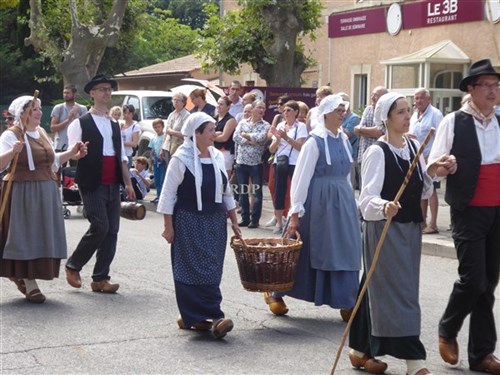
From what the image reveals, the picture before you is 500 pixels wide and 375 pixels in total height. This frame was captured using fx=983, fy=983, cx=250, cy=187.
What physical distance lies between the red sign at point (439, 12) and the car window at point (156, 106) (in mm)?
6231

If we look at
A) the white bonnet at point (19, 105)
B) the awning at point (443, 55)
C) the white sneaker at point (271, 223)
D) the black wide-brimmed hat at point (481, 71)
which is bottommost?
the white sneaker at point (271, 223)

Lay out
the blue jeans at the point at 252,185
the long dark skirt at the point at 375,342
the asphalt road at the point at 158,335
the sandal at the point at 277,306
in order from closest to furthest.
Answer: the long dark skirt at the point at 375,342, the asphalt road at the point at 158,335, the sandal at the point at 277,306, the blue jeans at the point at 252,185

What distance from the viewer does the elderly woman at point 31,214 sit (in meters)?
8.67

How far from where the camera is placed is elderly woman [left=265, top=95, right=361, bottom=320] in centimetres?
788

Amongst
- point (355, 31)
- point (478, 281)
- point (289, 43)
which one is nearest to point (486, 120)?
point (478, 281)

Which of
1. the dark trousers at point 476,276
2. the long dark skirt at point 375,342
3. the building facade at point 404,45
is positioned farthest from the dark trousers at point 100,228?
the building facade at point 404,45

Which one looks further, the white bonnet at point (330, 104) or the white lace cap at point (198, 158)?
the white bonnet at point (330, 104)

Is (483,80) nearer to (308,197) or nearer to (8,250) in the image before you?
(308,197)

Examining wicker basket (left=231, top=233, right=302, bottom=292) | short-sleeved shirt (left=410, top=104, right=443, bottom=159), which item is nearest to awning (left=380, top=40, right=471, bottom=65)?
short-sleeved shirt (left=410, top=104, right=443, bottom=159)

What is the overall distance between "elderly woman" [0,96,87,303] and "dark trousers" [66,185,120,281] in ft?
1.29

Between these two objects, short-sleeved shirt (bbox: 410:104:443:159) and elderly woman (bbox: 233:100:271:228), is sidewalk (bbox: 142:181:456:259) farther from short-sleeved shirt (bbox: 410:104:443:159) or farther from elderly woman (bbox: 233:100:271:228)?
short-sleeved shirt (bbox: 410:104:443:159)

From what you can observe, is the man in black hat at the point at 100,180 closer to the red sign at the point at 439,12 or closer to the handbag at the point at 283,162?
the handbag at the point at 283,162

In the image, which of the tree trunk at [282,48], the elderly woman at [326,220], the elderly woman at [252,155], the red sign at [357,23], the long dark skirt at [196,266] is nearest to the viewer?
the long dark skirt at [196,266]

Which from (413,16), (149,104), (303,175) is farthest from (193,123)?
(413,16)
